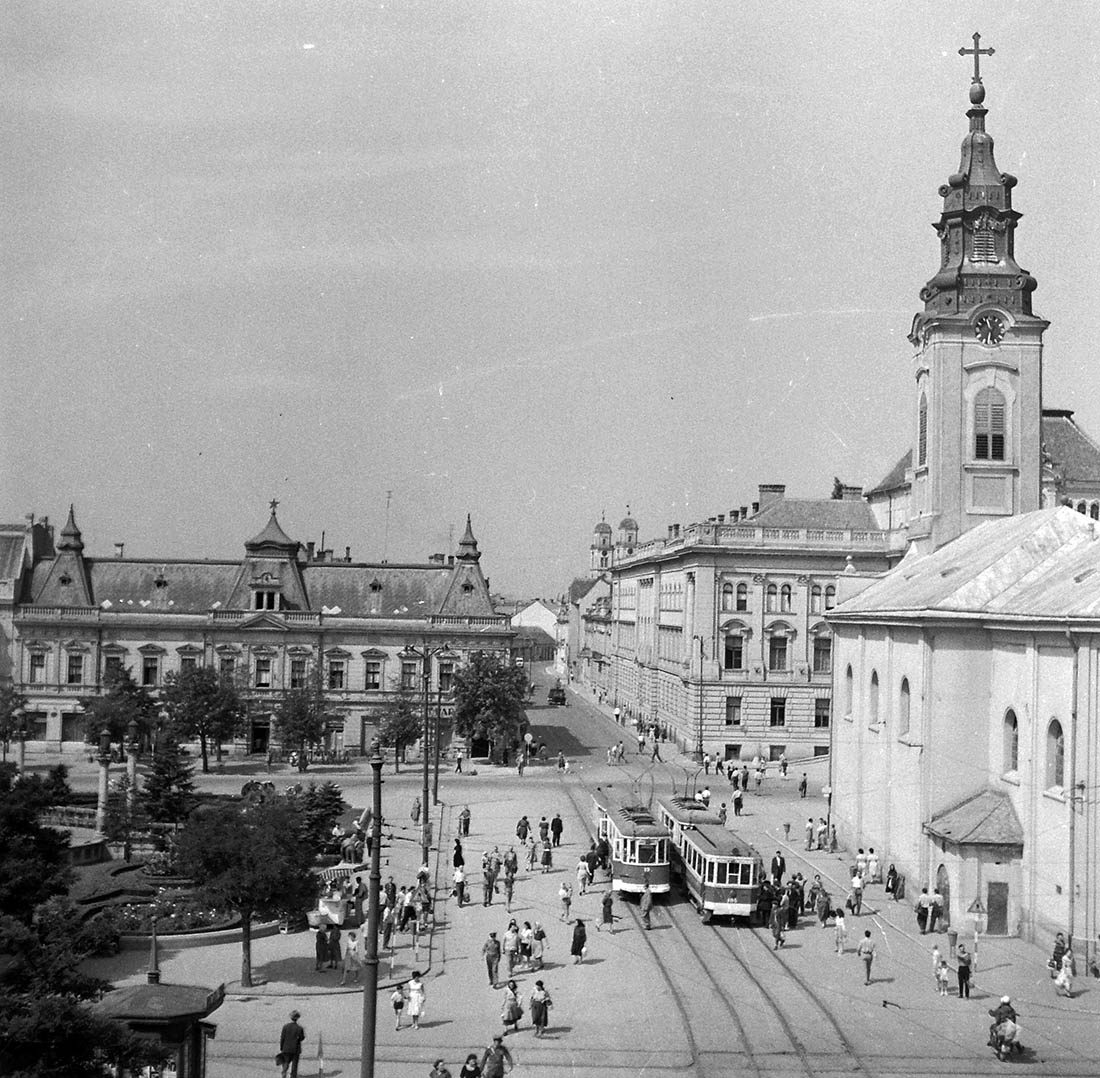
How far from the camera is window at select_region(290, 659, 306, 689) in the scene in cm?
7375

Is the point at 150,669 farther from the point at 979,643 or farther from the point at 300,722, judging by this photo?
the point at 979,643

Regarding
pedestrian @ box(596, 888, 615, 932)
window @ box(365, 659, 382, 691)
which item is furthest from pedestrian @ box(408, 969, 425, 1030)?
window @ box(365, 659, 382, 691)

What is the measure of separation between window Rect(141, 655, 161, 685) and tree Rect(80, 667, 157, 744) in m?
8.47

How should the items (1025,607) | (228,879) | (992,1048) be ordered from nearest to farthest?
(992,1048)
(228,879)
(1025,607)

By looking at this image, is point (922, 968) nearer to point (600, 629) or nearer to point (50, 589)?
point (50, 589)

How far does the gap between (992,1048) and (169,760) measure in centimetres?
2758

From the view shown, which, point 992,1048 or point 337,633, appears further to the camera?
point 337,633

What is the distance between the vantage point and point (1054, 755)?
33.5 m

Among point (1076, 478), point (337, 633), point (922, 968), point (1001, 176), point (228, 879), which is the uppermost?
point (1001, 176)

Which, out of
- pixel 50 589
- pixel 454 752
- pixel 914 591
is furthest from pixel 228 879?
pixel 50 589

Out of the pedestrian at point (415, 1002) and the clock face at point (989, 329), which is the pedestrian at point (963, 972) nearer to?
the pedestrian at point (415, 1002)

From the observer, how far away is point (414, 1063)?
23188 mm

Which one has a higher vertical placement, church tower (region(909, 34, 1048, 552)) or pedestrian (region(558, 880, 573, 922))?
church tower (region(909, 34, 1048, 552))

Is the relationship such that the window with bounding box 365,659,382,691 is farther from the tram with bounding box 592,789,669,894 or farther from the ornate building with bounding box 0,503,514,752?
the tram with bounding box 592,789,669,894
